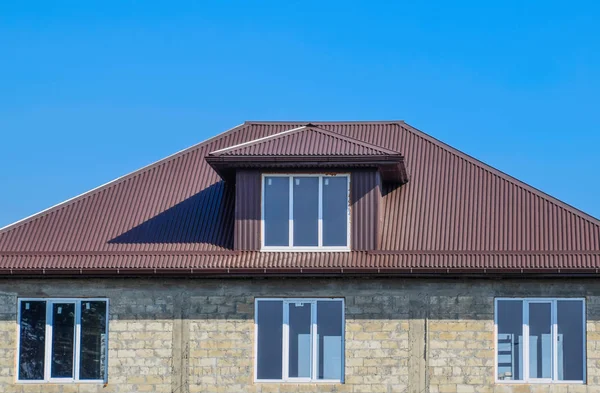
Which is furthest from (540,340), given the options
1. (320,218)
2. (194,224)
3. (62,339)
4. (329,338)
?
(62,339)

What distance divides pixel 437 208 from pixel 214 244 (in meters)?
5.17

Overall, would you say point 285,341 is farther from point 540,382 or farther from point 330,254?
point 540,382

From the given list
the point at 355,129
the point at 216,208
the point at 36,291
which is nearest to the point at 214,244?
the point at 216,208

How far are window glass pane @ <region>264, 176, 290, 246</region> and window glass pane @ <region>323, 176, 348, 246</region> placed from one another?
0.82 metres

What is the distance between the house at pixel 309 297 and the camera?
25.5 metres

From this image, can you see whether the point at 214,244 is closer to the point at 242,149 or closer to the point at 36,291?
the point at 242,149

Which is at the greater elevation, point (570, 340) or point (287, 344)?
point (570, 340)

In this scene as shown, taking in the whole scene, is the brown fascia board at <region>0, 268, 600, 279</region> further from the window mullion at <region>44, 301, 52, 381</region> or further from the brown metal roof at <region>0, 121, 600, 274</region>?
the window mullion at <region>44, 301, 52, 381</region>

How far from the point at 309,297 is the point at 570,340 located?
5.57m

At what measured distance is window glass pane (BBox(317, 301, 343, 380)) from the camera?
2575cm

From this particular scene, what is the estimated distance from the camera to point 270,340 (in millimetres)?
25859

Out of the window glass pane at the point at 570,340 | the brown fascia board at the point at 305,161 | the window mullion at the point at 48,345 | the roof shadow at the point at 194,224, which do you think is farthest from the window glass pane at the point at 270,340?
the window glass pane at the point at 570,340

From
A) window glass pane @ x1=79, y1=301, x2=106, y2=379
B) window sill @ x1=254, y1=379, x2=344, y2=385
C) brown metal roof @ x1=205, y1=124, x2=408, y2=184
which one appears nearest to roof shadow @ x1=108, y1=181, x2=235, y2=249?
brown metal roof @ x1=205, y1=124, x2=408, y2=184

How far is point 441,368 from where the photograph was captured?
2550cm
